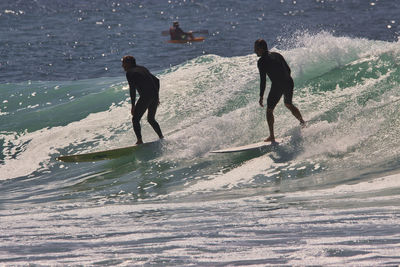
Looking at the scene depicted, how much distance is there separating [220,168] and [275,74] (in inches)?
56.7

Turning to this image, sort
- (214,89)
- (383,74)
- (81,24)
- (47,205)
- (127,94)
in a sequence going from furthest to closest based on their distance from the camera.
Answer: (81,24)
(127,94)
(214,89)
(383,74)
(47,205)

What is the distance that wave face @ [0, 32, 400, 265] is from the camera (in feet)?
18.6

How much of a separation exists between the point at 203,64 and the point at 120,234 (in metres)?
9.11

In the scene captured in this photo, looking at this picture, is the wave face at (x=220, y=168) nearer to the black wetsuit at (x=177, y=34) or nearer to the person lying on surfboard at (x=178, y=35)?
the person lying on surfboard at (x=178, y=35)

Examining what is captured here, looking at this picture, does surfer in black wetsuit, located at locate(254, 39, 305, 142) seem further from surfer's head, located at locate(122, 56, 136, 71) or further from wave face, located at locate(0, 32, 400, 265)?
surfer's head, located at locate(122, 56, 136, 71)

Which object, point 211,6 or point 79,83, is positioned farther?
point 211,6

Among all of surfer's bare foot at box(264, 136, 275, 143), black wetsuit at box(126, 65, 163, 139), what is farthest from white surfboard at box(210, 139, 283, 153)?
black wetsuit at box(126, 65, 163, 139)

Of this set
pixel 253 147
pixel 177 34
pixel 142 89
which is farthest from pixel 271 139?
pixel 177 34

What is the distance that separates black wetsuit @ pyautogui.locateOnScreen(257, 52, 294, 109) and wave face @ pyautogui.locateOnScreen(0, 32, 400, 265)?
66cm

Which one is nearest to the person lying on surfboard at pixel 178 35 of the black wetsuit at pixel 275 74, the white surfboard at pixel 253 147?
the white surfboard at pixel 253 147

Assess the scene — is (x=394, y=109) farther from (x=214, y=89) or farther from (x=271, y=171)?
(x=214, y=89)

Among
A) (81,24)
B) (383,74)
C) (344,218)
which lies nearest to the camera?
(344,218)

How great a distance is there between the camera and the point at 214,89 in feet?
42.4

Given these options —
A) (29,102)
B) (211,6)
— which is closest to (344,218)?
(29,102)
